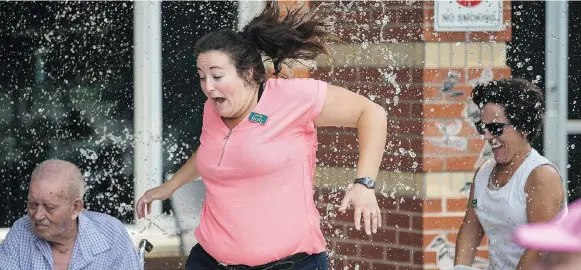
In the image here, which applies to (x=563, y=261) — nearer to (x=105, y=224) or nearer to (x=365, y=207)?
(x=365, y=207)

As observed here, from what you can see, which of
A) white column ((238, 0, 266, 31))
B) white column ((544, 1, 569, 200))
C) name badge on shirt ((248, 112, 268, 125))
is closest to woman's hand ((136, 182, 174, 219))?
name badge on shirt ((248, 112, 268, 125))

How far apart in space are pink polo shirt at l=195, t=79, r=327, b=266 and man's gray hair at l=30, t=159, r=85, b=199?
492mm

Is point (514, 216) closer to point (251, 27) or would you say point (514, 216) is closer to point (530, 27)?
point (251, 27)

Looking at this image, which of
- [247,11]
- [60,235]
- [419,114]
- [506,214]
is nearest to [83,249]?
[60,235]

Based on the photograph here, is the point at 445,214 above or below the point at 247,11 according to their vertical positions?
below

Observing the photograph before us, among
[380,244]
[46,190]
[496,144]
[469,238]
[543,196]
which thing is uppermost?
[496,144]

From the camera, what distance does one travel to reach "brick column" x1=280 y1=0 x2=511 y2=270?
6820 millimetres

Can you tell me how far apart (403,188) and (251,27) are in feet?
7.52

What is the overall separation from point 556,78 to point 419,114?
1.49m

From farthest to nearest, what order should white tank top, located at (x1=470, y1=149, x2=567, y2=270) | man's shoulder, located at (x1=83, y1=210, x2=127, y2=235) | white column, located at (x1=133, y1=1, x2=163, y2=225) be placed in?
1. white column, located at (x1=133, y1=1, x2=163, y2=225)
2. white tank top, located at (x1=470, y1=149, x2=567, y2=270)
3. man's shoulder, located at (x1=83, y1=210, x2=127, y2=235)

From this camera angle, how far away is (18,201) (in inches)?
288

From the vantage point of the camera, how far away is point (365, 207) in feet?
14.6

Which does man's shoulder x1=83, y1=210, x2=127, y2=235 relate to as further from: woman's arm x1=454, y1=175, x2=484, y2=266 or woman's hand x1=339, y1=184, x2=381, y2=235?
woman's arm x1=454, y1=175, x2=484, y2=266

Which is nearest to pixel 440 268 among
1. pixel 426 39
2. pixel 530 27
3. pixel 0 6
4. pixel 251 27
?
pixel 426 39
